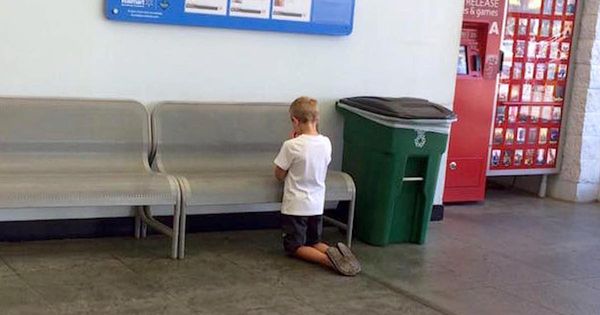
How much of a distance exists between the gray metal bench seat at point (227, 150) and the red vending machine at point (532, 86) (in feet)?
7.74

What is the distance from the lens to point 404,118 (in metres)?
4.98

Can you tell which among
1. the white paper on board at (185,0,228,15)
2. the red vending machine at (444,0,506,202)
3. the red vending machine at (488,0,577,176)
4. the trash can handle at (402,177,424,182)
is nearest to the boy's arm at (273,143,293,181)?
the trash can handle at (402,177,424,182)

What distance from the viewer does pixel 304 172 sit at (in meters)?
4.66

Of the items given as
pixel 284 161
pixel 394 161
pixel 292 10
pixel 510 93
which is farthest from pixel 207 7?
pixel 510 93

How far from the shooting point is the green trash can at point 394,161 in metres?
5.05

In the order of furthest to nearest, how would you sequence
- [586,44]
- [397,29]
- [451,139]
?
[586,44], [451,139], [397,29]

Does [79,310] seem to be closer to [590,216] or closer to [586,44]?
[590,216]

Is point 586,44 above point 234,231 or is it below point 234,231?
above

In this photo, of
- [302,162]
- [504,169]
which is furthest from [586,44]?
[302,162]

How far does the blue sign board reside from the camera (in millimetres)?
4762

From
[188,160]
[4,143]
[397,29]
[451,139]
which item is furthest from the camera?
[451,139]

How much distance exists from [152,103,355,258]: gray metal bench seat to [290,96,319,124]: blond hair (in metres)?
0.40

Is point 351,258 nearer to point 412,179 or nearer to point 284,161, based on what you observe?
point 284,161

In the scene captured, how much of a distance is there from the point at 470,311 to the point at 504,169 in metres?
3.18
